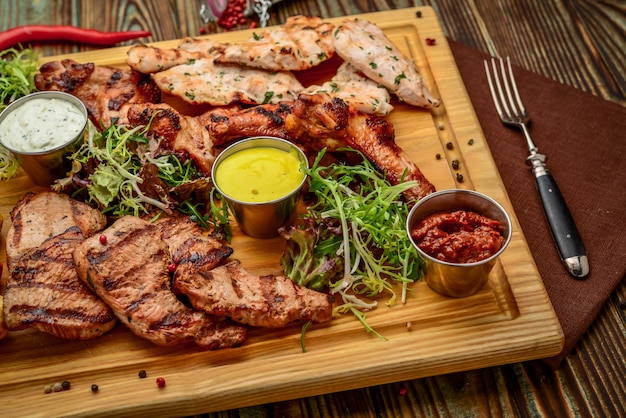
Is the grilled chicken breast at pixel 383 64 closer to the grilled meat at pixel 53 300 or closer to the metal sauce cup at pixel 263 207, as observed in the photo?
the metal sauce cup at pixel 263 207

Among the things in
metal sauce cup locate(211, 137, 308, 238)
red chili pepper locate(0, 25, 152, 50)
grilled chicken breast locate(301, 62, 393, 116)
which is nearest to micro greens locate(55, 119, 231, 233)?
metal sauce cup locate(211, 137, 308, 238)

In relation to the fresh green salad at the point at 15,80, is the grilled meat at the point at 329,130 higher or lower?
lower

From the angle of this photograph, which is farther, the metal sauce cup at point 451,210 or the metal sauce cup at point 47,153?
the metal sauce cup at point 47,153

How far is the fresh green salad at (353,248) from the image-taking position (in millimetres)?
4672

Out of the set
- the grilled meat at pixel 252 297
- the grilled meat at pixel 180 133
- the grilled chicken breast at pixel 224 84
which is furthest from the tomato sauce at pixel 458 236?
the grilled chicken breast at pixel 224 84

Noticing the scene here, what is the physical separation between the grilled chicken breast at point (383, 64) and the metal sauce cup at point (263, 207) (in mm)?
1119

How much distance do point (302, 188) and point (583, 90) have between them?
3069 mm

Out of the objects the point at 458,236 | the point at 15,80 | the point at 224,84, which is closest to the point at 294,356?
the point at 458,236

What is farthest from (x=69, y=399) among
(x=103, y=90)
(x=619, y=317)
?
(x=619, y=317)

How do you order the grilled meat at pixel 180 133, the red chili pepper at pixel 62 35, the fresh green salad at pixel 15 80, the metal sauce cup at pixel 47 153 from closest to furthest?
1. the metal sauce cup at pixel 47 153
2. the grilled meat at pixel 180 133
3. the fresh green salad at pixel 15 80
4. the red chili pepper at pixel 62 35

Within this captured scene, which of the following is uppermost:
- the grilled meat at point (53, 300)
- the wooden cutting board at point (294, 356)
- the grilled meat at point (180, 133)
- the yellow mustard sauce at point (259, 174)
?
the grilled meat at point (180, 133)

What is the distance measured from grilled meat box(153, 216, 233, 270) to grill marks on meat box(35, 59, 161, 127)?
1.28 metres

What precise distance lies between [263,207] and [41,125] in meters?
1.89

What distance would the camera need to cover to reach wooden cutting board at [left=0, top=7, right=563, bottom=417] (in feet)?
14.0
